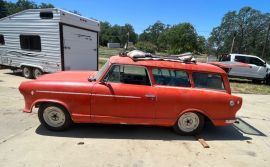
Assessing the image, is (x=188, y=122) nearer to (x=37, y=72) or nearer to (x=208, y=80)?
(x=208, y=80)

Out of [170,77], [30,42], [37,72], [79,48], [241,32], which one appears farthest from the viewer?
[241,32]

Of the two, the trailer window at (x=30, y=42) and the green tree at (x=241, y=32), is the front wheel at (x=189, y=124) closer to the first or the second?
the trailer window at (x=30, y=42)

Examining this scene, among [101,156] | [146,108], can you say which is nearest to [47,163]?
[101,156]

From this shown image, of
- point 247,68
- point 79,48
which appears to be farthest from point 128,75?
point 247,68

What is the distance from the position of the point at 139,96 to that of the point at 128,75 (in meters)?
0.53

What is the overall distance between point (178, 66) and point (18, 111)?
426 cm

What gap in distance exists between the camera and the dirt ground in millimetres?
4129

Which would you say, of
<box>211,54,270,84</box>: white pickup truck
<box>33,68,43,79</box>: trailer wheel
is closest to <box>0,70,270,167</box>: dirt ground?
<box>33,68,43,79</box>: trailer wheel

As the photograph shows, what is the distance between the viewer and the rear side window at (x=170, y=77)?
514 cm

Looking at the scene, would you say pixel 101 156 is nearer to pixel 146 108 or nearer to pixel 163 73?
pixel 146 108

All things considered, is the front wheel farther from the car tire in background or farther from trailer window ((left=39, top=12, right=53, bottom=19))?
trailer window ((left=39, top=12, right=53, bottom=19))

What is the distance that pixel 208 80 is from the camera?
17.4ft

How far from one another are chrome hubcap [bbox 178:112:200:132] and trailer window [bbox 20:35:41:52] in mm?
7949

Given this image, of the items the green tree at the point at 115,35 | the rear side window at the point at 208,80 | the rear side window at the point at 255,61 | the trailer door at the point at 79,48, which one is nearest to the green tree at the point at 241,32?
the green tree at the point at 115,35
